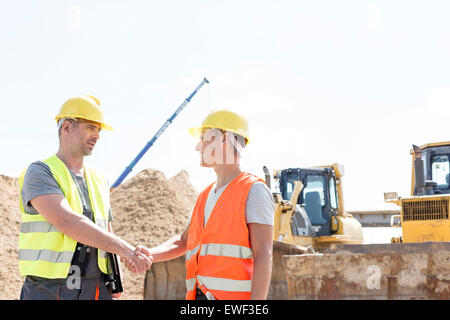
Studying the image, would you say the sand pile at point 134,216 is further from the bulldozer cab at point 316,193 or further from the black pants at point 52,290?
the black pants at point 52,290

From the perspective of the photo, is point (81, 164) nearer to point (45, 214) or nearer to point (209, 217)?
point (45, 214)

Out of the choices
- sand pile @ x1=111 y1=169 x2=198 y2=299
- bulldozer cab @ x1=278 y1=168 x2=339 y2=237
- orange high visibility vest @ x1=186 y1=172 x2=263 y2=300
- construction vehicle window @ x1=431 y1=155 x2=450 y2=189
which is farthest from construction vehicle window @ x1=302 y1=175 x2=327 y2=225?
sand pile @ x1=111 y1=169 x2=198 y2=299

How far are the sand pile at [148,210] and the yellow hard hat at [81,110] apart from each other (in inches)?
721

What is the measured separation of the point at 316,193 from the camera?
11.2m

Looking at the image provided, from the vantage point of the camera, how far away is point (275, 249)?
893 cm

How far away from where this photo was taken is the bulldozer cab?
10930 millimetres

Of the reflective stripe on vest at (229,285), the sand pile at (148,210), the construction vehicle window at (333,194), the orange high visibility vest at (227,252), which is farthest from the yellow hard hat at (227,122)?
the sand pile at (148,210)

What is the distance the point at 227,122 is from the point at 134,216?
21070 millimetres

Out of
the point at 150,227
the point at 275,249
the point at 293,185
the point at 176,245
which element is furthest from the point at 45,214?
the point at 150,227

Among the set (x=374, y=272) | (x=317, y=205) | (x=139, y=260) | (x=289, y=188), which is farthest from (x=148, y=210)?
(x=139, y=260)
